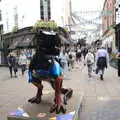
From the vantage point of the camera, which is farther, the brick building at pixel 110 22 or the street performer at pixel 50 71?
the brick building at pixel 110 22

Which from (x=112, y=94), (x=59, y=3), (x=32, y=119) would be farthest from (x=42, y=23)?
(x=32, y=119)

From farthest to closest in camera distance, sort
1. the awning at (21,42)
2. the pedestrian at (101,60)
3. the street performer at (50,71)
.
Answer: the awning at (21,42)
the pedestrian at (101,60)
the street performer at (50,71)

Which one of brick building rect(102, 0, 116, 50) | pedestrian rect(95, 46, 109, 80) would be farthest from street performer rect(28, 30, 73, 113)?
brick building rect(102, 0, 116, 50)

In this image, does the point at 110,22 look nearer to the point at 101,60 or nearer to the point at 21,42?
the point at 21,42

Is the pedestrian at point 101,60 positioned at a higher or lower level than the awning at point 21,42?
lower

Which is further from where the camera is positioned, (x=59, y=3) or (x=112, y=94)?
(x=59, y=3)

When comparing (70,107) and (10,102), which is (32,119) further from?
(10,102)

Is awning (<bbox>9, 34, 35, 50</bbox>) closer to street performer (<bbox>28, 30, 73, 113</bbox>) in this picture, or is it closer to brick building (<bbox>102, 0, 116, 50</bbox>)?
brick building (<bbox>102, 0, 116, 50</bbox>)

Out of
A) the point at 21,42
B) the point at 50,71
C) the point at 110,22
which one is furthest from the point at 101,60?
the point at 110,22

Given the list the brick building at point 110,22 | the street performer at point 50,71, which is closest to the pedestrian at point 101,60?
the street performer at point 50,71

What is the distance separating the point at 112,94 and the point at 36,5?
31.2 meters

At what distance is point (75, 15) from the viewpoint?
56000 mm

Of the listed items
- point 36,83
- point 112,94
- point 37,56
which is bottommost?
point 112,94

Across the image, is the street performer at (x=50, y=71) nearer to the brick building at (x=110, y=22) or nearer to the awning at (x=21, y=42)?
the awning at (x=21, y=42)
